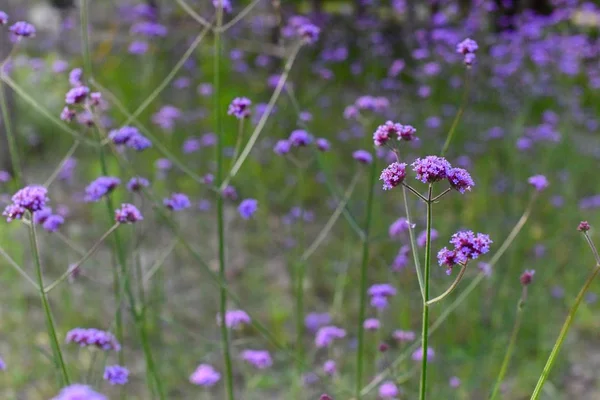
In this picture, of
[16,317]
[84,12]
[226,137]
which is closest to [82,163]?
[226,137]

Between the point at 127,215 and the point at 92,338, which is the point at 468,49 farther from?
the point at 92,338

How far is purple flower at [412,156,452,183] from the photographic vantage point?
1.10 metres

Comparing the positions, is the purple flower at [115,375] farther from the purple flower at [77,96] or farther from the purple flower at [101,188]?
the purple flower at [77,96]

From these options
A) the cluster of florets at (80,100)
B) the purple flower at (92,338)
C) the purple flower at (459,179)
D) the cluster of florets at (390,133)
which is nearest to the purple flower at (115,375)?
the purple flower at (92,338)

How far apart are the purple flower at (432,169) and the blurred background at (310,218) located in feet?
2.56

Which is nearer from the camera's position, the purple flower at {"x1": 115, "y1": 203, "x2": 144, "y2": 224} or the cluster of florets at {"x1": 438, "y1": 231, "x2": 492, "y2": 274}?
the cluster of florets at {"x1": 438, "y1": 231, "x2": 492, "y2": 274}

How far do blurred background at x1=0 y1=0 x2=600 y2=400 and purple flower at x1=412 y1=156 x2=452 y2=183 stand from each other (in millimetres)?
779

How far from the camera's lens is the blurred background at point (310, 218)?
118 inches

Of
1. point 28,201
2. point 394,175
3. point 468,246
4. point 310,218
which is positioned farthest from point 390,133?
point 310,218

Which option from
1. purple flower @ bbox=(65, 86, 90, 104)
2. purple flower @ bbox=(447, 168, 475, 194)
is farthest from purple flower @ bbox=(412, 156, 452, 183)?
purple flower @ bbox=(65, 86, 90, 104)

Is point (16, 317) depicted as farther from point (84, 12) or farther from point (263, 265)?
point (84, 12)

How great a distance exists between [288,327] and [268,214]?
1162 mm

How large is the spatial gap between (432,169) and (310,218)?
11.2 ft

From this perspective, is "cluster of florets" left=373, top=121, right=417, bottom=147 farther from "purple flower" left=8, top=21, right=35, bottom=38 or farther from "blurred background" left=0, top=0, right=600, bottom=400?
"purple flower" left=8, top=21, right=35, bottom=38
